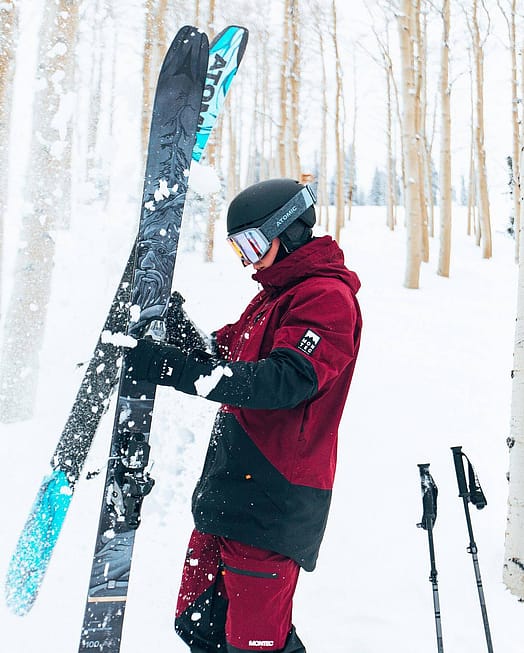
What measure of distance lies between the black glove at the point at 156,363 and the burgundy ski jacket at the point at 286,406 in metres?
0.02

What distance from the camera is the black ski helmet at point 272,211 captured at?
1.53 m

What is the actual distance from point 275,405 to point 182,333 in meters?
0.65

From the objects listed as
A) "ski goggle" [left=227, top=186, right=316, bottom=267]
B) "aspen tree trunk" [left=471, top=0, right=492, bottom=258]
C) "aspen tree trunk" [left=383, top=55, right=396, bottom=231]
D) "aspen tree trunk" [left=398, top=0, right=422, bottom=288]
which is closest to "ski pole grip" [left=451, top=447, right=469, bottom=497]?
"ski goggle" [left=227, top=186, right=316, bottom=267]

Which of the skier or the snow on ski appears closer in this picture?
the skier

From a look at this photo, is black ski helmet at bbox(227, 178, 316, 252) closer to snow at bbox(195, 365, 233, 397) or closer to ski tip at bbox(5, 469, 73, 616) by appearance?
snow at bbox(195, 365, 233, 397)

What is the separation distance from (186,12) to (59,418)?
9750mm

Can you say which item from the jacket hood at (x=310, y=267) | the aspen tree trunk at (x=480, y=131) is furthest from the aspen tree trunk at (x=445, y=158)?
the jacket hood at (x=310, y=267)

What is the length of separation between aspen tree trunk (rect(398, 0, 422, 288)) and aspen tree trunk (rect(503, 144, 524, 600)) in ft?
19.9

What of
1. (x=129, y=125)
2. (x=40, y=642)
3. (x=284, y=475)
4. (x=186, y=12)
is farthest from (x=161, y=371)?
(x=186, y=12)

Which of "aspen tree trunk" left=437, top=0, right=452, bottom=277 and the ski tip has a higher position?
"aspen tree trunk" left=437, top=0, right=452, bottom=277

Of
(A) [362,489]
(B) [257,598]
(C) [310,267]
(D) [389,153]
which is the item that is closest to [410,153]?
(A) [362,489]

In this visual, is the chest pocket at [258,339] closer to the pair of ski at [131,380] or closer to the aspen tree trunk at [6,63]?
the pair of ski at [131,380]

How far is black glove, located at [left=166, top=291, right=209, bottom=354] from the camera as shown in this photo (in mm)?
1854

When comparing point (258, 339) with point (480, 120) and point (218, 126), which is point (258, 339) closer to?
point (218, 126)
